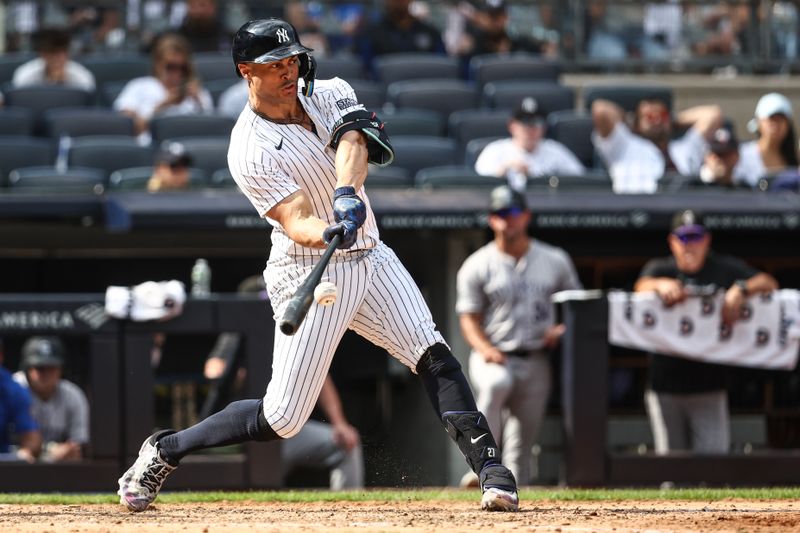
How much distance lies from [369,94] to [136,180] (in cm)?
200

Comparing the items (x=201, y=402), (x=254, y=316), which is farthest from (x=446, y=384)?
(x=201, y=402)

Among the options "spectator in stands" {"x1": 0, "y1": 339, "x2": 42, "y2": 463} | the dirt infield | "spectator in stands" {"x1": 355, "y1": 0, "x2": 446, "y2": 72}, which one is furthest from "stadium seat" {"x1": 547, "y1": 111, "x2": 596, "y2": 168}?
the dirt infield

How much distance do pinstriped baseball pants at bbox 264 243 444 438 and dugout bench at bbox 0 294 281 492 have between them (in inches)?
116

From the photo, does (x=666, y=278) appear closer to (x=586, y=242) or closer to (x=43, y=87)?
(x=586, y=242)

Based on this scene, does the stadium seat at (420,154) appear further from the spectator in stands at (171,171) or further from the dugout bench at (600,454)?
the dugout bench at (600,454)

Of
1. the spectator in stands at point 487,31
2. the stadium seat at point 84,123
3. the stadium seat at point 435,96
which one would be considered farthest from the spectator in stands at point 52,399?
the spectator in stands at point 487,31

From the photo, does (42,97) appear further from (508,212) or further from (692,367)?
(692,367)

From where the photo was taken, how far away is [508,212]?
806cm

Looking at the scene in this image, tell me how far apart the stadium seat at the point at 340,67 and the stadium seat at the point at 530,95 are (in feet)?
3.23

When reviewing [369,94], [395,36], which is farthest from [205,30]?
[369,94]

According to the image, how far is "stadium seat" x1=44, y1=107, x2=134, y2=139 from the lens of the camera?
9.99 metres

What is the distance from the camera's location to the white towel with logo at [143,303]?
7809mm

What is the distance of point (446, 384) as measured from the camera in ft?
16.2

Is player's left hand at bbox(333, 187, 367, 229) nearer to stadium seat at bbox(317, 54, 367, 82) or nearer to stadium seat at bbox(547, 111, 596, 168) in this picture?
stadium seat at bbox(547, 111, 596, 168)
